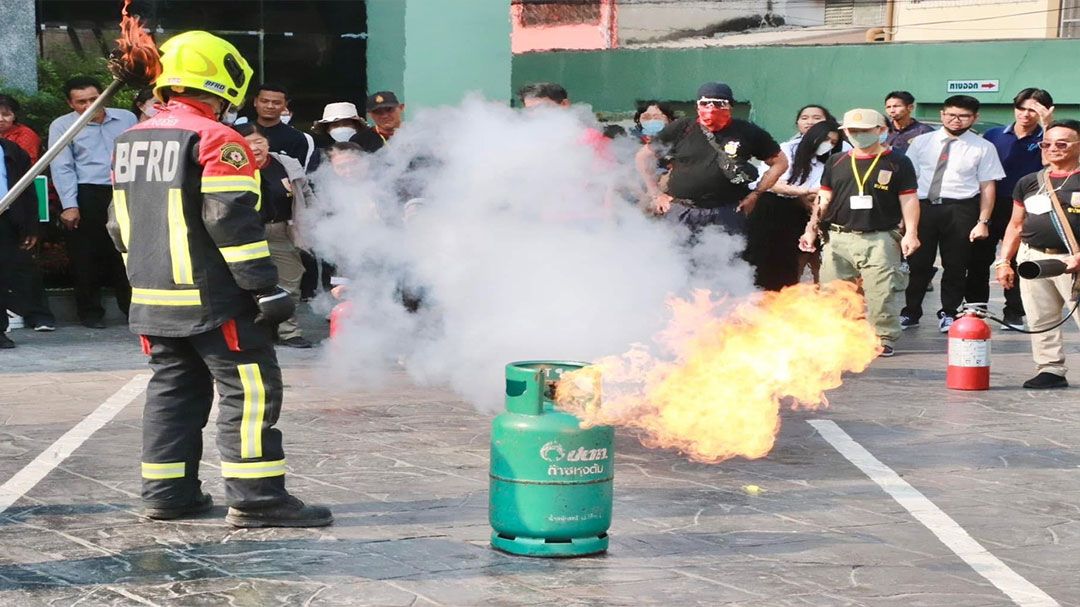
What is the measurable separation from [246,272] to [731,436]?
2.85 meters

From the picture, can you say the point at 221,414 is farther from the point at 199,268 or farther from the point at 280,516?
the point at 199,268

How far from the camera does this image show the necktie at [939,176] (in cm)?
1316

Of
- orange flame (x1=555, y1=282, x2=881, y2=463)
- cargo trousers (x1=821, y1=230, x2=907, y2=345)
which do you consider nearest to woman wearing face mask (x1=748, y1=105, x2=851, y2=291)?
cargo trousers (x1=821, y1=230, x2=907, y2=345)

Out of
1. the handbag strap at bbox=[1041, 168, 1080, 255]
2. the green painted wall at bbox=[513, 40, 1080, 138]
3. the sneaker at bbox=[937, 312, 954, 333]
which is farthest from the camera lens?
the green painted wall at bbox=[513, 40, 1080, 138]

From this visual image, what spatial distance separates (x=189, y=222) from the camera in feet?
19.5

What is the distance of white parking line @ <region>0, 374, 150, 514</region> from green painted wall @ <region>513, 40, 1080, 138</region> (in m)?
22.7

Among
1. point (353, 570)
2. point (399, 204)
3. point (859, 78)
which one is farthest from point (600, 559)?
point (859, 78)

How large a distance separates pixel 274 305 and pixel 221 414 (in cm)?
58

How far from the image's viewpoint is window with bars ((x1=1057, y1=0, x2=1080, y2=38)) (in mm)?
32156

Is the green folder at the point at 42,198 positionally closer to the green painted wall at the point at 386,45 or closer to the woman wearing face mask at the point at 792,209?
the woman wearing face mask at the point at 792,209

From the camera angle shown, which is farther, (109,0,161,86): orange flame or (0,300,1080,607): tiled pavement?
(109,0,161,86): orange flame

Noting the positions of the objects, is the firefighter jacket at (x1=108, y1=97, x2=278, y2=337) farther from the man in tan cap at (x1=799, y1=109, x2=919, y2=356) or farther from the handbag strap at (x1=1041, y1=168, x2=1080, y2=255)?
the man in tan cap at (x1=799, y1=109, x2=919, y2=356)

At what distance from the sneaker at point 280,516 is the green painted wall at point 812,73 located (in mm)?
24628

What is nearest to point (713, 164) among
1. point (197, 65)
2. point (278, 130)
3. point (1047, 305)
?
point (1047, 305)
